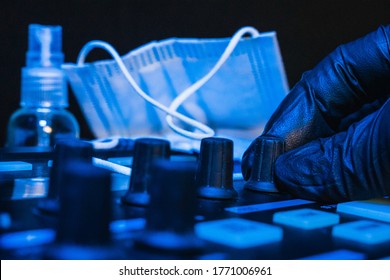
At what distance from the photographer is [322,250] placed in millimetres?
466

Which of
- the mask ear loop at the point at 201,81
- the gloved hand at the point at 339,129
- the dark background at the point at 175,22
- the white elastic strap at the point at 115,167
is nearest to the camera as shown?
the gloved hand at the point at 339,129

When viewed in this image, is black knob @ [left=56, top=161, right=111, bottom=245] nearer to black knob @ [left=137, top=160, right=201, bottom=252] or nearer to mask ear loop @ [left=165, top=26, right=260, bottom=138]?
black knob @ [left=137, top=160, right=201, bottom=252]

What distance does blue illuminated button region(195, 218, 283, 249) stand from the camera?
466 millimetres

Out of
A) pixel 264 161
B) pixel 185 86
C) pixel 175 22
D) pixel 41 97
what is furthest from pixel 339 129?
pixel 175 22

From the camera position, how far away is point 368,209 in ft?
1.98

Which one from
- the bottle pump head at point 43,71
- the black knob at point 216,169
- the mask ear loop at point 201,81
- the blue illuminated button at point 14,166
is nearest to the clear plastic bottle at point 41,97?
the bottle pump head at point 43,71

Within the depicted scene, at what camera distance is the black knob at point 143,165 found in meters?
0.56

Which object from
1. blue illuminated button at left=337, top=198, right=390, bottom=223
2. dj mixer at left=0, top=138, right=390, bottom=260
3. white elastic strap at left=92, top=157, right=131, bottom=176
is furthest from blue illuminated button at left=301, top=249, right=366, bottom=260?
white elastic strap at left=92, top=157, right=131, bottom=176

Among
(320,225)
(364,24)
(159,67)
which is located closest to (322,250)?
(320,225)

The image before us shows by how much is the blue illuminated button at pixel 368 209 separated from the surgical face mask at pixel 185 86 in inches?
15.7

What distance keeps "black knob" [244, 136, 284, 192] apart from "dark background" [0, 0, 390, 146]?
77 centimetres

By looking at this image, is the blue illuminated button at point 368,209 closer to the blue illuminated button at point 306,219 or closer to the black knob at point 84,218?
the blue illuminated button at point 306,219

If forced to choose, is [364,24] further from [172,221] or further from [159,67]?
[172,221]

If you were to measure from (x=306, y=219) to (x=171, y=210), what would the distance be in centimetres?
16
